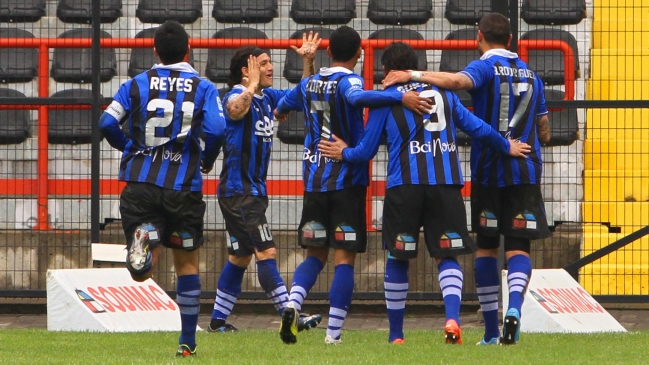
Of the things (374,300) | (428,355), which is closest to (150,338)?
(428,355)

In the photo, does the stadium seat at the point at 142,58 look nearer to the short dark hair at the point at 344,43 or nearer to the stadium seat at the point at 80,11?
the stadium seat at the point at 80,11

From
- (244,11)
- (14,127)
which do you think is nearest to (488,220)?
(244,11)

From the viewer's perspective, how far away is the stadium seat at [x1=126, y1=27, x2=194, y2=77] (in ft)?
35.2

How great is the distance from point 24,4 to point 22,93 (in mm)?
1344

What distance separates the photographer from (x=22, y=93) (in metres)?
11.2

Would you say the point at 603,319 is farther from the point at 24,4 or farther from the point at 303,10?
the point at 24,4

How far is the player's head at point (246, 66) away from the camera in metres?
7.83

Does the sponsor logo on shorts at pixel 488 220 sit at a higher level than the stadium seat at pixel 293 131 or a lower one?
lower

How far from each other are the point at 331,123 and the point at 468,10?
11.4 feet

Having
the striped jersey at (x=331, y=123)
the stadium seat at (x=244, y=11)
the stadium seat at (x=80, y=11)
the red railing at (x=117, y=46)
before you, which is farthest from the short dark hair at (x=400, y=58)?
the stadium seat at (x=80, y=11)

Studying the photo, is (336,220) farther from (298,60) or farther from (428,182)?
(298,60)

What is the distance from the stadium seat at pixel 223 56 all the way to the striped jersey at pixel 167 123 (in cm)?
426

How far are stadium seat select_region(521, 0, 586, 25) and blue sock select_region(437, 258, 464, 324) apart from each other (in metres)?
4.50

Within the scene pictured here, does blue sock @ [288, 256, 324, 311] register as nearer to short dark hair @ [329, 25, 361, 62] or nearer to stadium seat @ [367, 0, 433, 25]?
short dark hair @ [329, 25, 361, 62]
